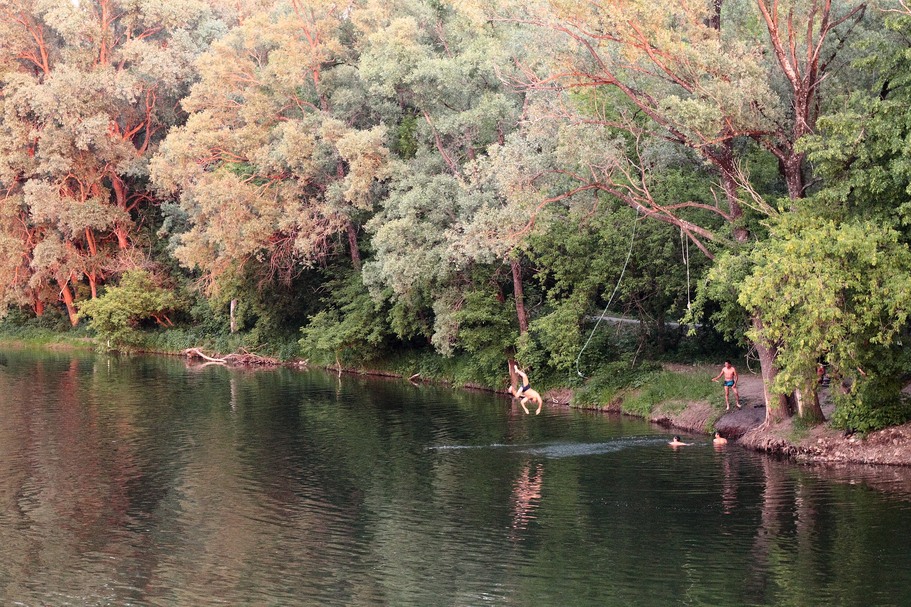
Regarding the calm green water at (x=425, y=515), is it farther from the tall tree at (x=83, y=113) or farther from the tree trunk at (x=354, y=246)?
the tall tree at (x=83, y=113)

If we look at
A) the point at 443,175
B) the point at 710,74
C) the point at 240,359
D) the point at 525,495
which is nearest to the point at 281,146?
the point at 443,175

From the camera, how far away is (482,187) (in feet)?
137

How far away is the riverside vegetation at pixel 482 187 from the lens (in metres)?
28.0

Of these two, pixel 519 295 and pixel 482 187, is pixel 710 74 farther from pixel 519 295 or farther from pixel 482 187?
pixel 519 295

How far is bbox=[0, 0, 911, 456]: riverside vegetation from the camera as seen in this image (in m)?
28.0

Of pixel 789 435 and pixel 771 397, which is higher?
pixel 771 397

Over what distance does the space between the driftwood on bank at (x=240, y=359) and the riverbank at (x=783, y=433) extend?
2694cm

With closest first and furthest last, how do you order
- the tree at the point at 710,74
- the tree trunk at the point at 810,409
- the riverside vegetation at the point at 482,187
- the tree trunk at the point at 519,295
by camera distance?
the riverside vegetation at the point at 482,187 → the tree at the point at 710,74 → the tree trunk at the point at 810,409 → the tree trunk at the point at 519,295

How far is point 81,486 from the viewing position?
2756cm

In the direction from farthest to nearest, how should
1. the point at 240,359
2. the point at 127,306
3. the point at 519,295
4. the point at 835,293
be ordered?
the point at 127,306 < the point at 240,359 < the point at 519,295 < the point at 835,293

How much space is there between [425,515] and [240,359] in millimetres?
37227

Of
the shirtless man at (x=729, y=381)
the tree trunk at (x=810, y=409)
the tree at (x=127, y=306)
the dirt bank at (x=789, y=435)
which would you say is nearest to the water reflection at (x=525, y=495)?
the dirt bank at (x=789, y=435)

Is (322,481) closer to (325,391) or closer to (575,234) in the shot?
(575,234)

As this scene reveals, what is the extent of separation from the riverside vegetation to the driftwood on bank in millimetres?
844
